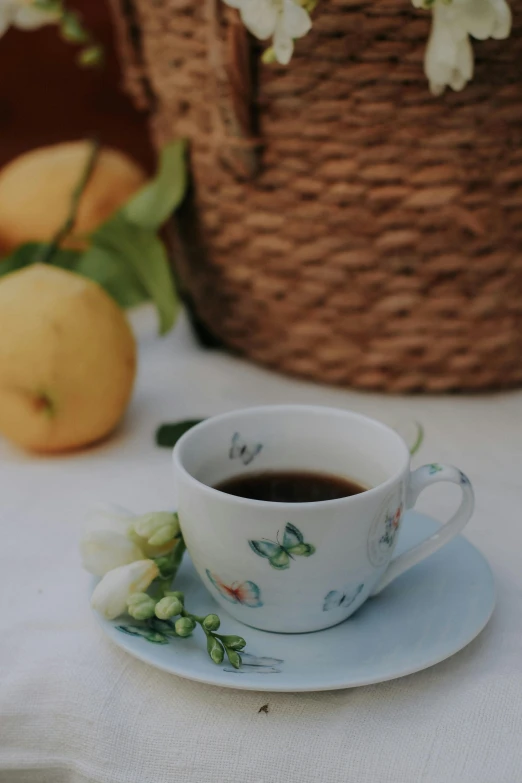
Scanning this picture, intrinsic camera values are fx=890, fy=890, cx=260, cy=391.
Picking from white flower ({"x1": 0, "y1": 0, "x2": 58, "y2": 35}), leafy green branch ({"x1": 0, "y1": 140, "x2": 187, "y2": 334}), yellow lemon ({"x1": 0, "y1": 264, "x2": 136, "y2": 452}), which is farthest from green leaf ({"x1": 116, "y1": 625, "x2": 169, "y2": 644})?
white flower ({"x1": 0, "y1": 0, "x2": 58, "y2": 35})

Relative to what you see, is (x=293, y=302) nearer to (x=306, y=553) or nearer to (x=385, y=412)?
(x=385, y=412)

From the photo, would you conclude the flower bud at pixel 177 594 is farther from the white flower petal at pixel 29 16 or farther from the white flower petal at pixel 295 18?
the white flower petal at pixel 29 16

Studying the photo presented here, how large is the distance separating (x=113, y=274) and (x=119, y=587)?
1.20ft

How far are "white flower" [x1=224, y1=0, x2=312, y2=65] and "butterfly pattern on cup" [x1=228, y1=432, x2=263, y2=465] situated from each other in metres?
0.19

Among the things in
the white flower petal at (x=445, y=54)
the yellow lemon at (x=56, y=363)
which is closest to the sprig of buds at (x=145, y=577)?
the yellow lemon at (x=56, y=363)

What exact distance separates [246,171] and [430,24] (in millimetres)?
144

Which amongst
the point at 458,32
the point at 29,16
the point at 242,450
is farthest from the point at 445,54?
the point at 29,16

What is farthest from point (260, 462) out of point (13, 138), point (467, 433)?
point (13, 138)

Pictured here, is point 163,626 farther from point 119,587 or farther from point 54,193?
point 54,193

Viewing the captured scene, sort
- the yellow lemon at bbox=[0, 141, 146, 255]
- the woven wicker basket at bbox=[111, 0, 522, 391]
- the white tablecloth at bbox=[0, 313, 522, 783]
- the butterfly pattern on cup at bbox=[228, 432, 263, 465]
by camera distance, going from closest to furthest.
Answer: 1. the white tablecloth at bbox=[0, 313, 522, 783]
2. the butterfly pattern on cup at bbox=[228, 432, 263, 465]
3. the woven wicker basket at bbox=[111, 0, 522, 391]
4. the yellow lemon at bbox=[0, 141, 146, 255]

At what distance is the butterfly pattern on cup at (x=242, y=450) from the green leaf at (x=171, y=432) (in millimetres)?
155

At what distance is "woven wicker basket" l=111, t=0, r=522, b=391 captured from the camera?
502 mm

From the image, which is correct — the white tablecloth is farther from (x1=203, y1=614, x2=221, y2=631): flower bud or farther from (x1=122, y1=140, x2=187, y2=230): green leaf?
(x1=122, y1=140, x2=187, y2=230): green leaf

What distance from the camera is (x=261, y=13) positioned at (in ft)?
1.37
